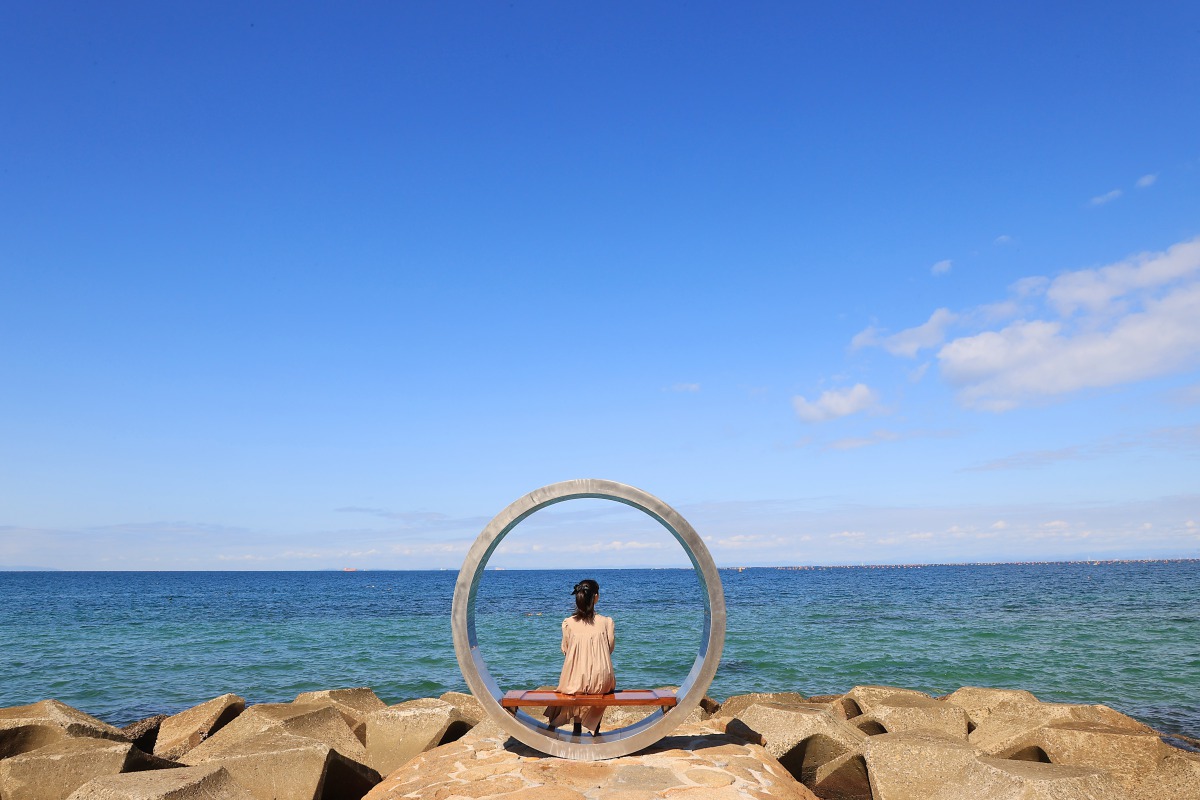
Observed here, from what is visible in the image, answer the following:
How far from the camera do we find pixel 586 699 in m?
7.44

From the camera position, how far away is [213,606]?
54250mm

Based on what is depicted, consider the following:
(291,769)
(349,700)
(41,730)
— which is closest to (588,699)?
(291,769)

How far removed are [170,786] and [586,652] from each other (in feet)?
11.6

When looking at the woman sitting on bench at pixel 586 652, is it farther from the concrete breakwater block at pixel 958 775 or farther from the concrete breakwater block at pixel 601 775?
the concrete breakwater block at pixel 958 775

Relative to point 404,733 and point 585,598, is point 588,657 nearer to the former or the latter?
point 585,598

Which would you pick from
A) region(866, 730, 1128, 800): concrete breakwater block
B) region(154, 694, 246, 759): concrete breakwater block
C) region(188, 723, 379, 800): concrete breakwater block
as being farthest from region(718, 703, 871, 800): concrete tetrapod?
region(154, 694, 246, 759): concrete breakwater block

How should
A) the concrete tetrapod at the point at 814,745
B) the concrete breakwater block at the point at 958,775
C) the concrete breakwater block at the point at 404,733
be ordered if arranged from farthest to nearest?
the concrete breakwater block at the point at 404,733, the concrete tetrapod at the point at 814,745, the concrete breakwater block at the point at 958,775

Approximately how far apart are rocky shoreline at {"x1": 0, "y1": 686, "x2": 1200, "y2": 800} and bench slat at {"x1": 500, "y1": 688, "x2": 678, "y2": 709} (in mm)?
495

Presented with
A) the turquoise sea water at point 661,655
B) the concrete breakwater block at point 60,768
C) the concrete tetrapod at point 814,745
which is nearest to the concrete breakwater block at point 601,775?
the concrete tetrapod at point 814,745

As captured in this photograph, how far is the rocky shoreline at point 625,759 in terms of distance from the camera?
6.43 meters

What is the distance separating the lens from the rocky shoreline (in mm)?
6434

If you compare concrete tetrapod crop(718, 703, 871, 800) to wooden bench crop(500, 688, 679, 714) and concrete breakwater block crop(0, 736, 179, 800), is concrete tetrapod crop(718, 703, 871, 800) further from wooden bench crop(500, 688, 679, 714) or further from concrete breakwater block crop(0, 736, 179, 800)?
concrete breakwater block crop(0, 736, 179, 800)

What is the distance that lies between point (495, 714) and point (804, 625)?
26.8 m

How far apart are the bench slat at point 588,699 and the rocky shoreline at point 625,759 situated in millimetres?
495
